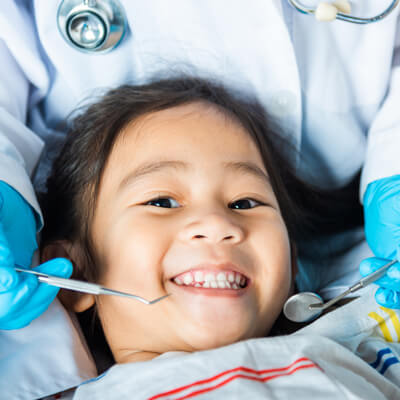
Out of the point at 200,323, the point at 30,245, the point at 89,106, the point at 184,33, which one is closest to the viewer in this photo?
the point at 200,323

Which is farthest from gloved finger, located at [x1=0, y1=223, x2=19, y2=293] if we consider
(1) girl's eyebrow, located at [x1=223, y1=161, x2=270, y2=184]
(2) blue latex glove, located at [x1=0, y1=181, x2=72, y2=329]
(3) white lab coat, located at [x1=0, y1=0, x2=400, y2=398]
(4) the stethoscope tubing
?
(4) the stethoscope tubing

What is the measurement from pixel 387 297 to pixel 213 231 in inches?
14.5

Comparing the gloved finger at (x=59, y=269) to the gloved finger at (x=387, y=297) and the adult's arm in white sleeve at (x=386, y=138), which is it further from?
the adult's arm in white sleeve at (x=386, y=138)

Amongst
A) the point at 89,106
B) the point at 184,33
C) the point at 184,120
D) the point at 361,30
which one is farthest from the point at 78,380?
the point at 361,30

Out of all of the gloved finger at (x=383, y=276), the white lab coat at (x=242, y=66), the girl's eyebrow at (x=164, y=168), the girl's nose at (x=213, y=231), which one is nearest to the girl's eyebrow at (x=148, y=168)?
the girl's eyebrow at (x=164, y=168)

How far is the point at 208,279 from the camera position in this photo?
93 cm

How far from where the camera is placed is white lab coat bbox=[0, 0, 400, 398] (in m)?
1.18

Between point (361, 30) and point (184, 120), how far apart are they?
0.49 meters

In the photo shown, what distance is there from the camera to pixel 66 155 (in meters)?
1.26

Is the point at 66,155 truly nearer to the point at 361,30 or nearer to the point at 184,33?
the point at 184,33

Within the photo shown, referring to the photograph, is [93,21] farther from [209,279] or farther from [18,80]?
[209,279]

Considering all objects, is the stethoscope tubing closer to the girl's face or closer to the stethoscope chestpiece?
the girl's face

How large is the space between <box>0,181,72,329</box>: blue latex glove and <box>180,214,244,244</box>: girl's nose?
0.22 m

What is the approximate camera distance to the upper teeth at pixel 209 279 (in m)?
0.93
